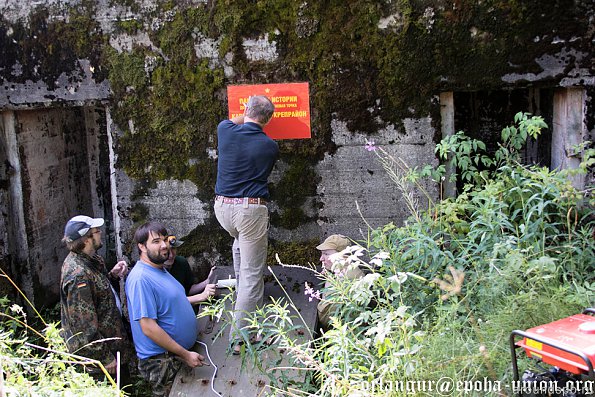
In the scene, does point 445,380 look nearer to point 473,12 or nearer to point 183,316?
point 183,316

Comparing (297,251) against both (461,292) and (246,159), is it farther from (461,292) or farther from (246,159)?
(461,292)

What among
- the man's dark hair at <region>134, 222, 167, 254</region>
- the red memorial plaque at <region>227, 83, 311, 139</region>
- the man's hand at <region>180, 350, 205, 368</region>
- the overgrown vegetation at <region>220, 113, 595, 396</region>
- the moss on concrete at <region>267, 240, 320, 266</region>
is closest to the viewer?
the overgrown vegetation at <region>220, 113, 595, 396</region>

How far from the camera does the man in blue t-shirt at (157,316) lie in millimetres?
4547

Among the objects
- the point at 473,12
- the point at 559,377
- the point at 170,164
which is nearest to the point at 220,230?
the point at 170,164

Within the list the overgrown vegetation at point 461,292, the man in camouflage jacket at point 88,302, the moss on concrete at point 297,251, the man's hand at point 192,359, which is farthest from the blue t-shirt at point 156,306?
the moss on concrete at point 297,251

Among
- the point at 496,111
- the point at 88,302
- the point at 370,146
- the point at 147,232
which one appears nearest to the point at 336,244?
the point at 370,146

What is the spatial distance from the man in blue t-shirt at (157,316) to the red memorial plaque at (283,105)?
1.51 metres

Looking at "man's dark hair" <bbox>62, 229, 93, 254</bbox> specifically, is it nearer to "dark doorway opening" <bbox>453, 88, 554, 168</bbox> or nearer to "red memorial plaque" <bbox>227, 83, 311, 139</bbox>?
"red memorial plaque" <bbox>227, 83, 311, 139</bbox>

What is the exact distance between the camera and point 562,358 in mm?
2812

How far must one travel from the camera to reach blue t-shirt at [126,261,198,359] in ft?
14.9

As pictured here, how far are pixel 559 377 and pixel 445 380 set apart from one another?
2.02ft

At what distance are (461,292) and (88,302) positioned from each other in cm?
261

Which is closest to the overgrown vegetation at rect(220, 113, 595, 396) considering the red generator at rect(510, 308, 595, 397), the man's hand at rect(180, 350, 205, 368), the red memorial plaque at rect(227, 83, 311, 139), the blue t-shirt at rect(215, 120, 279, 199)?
the red generator at rect(510, 308, 595, 397)

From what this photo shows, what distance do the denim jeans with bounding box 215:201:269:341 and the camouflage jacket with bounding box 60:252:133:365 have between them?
3.14 feet
